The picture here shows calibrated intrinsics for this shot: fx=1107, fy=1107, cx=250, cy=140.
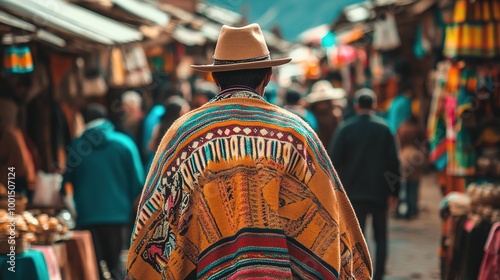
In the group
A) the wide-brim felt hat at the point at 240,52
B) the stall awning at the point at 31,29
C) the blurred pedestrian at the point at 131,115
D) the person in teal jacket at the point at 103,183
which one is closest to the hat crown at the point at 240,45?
the wide-brim felt hat at the point at 240,52

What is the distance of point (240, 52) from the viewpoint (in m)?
5.34

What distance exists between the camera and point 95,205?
1003 centimetres

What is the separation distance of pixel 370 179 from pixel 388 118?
7.84m

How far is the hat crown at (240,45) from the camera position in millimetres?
5340

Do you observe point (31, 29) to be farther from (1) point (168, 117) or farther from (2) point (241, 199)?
(2) point (241, 199)

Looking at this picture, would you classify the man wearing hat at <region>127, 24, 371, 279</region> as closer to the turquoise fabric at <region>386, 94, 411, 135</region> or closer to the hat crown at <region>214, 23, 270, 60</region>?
the hat crown at <region>214, 23, 270, 60</region>

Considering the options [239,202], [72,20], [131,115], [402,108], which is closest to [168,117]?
[72,20]

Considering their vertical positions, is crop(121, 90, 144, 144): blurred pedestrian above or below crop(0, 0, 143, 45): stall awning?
below

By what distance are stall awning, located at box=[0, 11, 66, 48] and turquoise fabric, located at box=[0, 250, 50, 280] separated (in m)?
1.95

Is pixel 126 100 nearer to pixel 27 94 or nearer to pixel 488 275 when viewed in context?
pixel 27 94

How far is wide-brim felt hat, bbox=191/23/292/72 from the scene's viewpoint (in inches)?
208

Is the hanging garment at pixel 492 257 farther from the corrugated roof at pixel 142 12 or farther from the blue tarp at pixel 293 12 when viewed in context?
the blue tarp at pixel 293 12

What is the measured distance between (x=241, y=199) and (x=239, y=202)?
0.06 feet

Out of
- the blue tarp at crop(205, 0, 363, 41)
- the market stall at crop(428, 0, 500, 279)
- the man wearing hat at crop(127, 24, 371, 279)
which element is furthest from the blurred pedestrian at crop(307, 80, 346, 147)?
the blue tarp at crop(205, 0, 363, 41)
